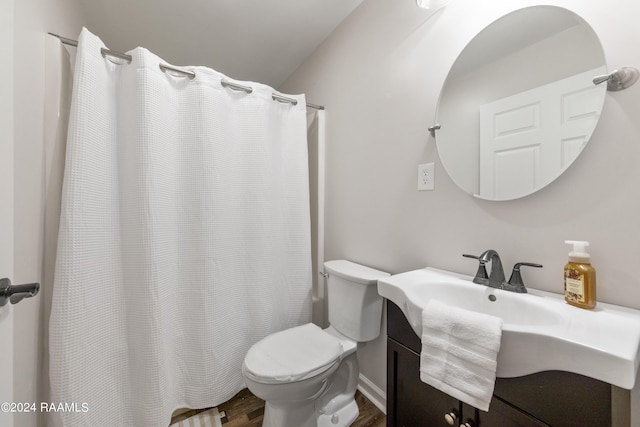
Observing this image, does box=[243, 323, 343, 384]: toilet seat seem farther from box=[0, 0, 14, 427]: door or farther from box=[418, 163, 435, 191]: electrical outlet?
box=[418, 163, 435, 191]: electrical outlet

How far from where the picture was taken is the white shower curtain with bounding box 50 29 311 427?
985 millimetres

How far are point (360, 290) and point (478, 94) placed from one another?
0.99m

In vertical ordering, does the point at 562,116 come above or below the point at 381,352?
above

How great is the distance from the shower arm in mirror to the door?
1510 mm

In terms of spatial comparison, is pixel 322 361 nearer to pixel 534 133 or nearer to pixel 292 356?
pixel 292 356

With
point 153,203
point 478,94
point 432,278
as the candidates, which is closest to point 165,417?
point 153,203

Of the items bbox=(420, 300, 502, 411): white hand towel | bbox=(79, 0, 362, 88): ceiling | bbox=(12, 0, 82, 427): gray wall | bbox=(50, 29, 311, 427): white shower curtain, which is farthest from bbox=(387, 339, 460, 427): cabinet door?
bbox=(79, 0, 362, 88): ceiling

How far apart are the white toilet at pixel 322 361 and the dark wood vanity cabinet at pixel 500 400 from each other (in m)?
0.32

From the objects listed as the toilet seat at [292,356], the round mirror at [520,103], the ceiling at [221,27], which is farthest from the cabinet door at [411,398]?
the ceiling at [221,27]

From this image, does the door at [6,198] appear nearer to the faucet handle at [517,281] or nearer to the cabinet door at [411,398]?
the cabinet door at [411,398]

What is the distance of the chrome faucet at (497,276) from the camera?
2.50 feet

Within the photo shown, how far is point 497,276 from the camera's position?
0.80 m

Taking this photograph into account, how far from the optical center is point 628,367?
1.32 ft

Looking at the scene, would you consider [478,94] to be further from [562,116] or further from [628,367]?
[628,367]
